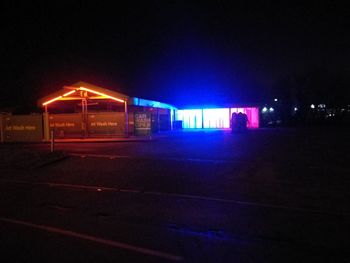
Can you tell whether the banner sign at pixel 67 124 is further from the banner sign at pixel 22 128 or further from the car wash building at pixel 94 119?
the banner sign at pixel 22 128

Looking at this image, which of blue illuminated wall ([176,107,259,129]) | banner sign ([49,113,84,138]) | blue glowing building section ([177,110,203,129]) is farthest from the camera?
blue glowing building section ([177,110,203,129])

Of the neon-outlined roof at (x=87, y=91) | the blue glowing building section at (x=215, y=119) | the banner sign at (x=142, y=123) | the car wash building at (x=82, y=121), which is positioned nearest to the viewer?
the neon-outlined roof at (x=87, y=91)

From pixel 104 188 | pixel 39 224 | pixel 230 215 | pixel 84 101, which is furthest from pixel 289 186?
pixel 84 101

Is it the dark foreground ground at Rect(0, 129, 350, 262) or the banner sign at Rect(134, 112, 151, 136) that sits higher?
the banner sign at Rect(134, 112, 151, 136)

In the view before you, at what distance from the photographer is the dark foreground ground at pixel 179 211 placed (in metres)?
5.54

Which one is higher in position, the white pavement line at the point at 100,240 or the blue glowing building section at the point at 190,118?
the blue glowing building section at the point at 190,118

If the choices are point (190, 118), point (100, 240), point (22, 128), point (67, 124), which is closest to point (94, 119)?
point (67, 124)

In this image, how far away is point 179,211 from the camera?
8.03 m

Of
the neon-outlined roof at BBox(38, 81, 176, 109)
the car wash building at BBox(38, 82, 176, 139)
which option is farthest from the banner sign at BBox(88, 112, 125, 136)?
the neon-outlined roof at BBox(38, 81, 176, 109)

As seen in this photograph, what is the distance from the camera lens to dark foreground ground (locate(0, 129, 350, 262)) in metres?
5.54

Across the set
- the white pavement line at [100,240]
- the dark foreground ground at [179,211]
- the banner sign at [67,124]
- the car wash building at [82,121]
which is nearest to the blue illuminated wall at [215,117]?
the car wash building at [82,121]

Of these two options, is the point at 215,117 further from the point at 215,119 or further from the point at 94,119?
the point at 94,119

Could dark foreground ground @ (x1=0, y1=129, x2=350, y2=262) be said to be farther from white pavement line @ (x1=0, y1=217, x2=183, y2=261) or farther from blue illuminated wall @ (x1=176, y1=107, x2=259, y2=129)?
blue illuminated wall @ (x1=176, y1=107, x2=259, y2=129)

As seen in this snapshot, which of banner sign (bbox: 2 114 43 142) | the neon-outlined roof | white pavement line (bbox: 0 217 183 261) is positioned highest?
the neon-outlined roof
